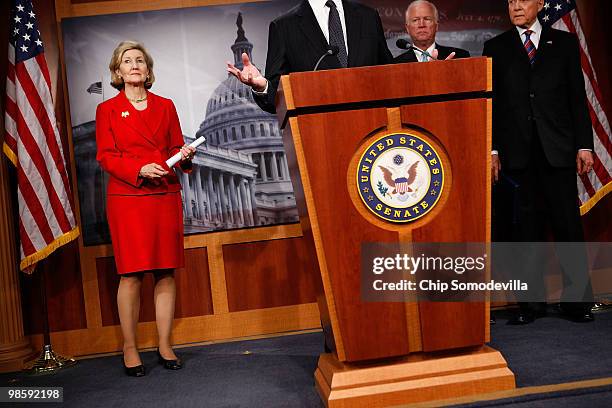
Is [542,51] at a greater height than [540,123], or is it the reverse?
[542,51]

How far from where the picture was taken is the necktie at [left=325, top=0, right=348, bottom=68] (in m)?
2.48

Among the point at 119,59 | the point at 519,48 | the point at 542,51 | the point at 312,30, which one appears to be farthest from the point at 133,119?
the point at 542,51

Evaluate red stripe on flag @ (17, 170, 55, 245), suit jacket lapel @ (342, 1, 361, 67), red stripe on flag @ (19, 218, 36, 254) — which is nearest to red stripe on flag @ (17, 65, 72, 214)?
red stripe on flag @ (17, 170, 55, 245)

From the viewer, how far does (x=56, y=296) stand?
3938mm

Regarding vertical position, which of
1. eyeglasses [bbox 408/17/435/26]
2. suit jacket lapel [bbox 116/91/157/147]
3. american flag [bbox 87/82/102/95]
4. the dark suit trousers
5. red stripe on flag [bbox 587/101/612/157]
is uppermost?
eyeglasses [bbox 408/17/435/26]

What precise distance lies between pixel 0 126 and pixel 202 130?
114cm

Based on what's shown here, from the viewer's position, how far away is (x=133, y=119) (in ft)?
10.5

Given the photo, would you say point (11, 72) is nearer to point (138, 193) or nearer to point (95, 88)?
point (95, 88)

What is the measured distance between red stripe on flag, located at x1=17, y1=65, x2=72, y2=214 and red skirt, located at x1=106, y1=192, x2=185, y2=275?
2.20 feet

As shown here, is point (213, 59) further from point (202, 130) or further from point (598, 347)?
point (598, 347)

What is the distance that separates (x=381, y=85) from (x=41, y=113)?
2.37 metres

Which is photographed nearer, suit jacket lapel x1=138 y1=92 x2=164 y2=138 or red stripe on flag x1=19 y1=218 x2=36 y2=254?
suit jacket lapel x1=138 y1=92 x2=164 y2=138

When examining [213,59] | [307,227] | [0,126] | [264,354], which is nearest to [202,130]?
[213,59]

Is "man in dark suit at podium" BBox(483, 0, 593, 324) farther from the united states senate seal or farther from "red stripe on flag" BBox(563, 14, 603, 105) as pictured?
the united states senate seal
